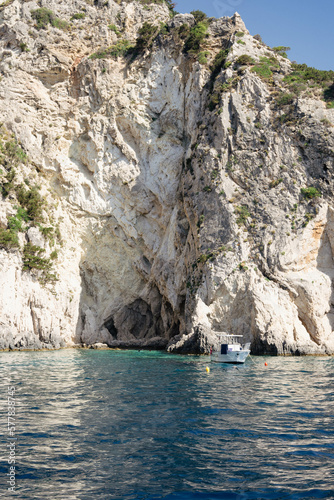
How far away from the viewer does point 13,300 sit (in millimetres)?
40875

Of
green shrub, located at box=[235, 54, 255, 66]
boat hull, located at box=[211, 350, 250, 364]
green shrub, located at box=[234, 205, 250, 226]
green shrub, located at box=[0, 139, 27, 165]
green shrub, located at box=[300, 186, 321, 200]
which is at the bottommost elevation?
boat hull, located at box=[211, 350, 250, 364]

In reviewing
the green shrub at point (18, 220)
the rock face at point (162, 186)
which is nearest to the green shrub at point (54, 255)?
Result: the rock face at point (162, 186)

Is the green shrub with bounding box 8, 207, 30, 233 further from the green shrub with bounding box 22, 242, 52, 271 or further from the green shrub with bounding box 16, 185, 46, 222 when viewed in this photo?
the green shrub with bounding box 22, 242, 52, 271

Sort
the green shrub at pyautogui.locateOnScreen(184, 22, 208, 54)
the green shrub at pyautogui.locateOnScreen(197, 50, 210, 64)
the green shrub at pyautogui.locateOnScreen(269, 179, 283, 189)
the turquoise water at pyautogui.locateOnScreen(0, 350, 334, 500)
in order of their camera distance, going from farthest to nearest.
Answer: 1. the green shrub at pyautogui.locateOnScreen(184, 22, 208, 54)
2. the green shrub at pyautogui.locateOnScreen(197, 50, 210, 64)
3. the green shrub at pyautogui.locateOnScreen(269, 179, 283, 189)
4. the turquoise water at pyautogui.locateOnScreen(0, 350, 334, 500)

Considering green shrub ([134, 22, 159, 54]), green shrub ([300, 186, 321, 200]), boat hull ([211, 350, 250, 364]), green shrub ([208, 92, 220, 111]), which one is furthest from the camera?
green shrub ([134, 22, 159, 54])

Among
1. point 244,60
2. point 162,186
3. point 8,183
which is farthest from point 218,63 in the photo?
point 8,183

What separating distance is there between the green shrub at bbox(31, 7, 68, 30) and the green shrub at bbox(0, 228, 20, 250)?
1123 inches

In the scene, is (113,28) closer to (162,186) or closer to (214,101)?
(214,101)

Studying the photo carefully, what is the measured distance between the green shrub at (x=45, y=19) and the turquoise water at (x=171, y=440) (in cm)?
4976

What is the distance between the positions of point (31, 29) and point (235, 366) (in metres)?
48.6

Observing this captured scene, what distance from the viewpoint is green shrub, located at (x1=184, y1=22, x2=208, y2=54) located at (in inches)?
1996

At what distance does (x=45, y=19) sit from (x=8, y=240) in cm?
3074

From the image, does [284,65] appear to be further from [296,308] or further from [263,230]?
[296,308]

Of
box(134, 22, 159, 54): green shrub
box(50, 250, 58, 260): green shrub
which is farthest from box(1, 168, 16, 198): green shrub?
box(134, 22, 159, 54): green shrub
